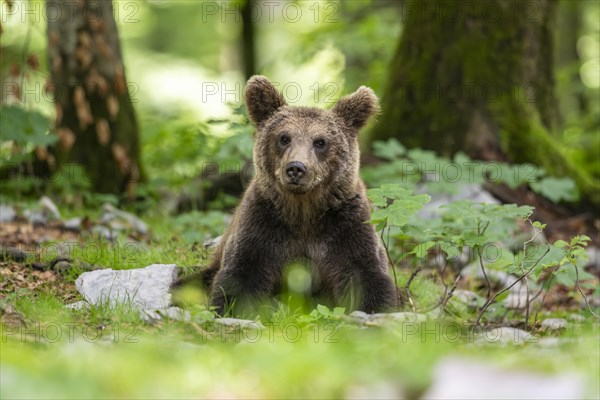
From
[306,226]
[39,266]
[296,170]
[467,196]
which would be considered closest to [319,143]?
[296,170]

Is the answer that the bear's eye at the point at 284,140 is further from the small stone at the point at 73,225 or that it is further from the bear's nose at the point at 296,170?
the small stone at the point at 73,225

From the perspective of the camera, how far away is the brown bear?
18.8ft

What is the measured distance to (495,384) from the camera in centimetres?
310

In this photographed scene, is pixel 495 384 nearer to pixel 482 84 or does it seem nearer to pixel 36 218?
pixel 36 218

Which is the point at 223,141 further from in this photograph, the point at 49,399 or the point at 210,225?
the point at 49,399

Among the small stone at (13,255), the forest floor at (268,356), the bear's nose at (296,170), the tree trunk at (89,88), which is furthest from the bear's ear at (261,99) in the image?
the tree trunk at (89,88)

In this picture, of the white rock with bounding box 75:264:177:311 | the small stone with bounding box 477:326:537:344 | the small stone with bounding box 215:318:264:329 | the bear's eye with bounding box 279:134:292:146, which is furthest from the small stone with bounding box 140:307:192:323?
the small stone with bounding box 477:326:537:344

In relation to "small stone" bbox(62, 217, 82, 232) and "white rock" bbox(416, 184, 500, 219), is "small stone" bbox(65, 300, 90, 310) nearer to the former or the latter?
"small stone" bbox(62, 217, 82, 232)

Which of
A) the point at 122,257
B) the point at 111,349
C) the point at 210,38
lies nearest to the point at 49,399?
the point at 111,349

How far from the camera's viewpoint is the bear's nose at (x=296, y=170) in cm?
565

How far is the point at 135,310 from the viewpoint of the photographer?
5.12 m

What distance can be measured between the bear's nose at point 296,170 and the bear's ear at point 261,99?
2.77 feet

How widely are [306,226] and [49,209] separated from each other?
159 inches

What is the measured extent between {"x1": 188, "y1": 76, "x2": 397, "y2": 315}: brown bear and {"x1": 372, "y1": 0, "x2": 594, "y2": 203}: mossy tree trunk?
3814 millimetres
